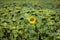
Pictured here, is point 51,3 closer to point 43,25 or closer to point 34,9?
point 34,9

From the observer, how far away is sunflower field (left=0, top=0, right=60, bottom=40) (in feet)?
11.5

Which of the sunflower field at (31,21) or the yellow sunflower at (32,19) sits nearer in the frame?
the sunflower field at (31,21)

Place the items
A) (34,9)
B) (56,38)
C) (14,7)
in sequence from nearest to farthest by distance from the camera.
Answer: (56,38) → (34,9) → (14,7)

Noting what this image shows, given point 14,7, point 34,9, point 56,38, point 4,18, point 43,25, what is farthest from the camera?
point 14,7

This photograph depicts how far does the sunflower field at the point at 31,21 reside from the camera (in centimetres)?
351

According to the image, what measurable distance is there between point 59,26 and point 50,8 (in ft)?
3.74

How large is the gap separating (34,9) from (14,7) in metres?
0.77

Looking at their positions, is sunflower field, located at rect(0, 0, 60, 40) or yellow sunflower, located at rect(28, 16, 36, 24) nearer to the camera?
sunflower field, located at rect(0, 0, 60, 40)

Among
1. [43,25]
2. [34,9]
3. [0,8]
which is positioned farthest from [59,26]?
[0,8]

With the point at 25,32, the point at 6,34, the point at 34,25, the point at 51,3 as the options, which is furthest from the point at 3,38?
the point at 51,3

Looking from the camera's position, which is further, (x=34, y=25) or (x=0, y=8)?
(x=0, y=8)

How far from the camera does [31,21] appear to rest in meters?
3.89

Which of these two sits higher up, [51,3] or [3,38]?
[51,3]

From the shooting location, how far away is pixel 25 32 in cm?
363
